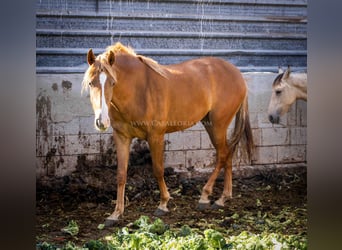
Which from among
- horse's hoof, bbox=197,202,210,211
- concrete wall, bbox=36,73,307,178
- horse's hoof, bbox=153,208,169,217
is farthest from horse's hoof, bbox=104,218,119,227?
horse's hoof, bbox=197,202,210,211

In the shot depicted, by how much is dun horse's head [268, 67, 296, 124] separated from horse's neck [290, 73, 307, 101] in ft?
0.12

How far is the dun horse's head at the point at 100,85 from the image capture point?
12.7ft

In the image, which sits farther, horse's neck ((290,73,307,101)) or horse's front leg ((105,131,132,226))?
horse's neck ((290,73,307,101))

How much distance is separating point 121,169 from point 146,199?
0.28m

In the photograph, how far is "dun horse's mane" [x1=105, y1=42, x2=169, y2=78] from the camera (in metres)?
3.97

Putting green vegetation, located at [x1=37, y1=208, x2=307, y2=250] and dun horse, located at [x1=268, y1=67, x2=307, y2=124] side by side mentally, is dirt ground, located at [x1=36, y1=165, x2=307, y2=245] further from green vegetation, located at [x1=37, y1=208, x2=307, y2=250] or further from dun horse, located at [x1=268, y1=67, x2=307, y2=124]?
dun horse, located at [x1=268, y1=67, x2=307, y2=124]

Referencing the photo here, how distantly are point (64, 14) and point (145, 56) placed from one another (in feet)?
2.05

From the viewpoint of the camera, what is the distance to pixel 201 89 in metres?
4.18

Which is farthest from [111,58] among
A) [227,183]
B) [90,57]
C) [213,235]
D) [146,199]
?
[213,235]

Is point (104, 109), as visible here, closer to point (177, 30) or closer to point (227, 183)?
point (177, 30)

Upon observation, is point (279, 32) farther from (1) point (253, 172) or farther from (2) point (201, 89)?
(1) point (253, 172)

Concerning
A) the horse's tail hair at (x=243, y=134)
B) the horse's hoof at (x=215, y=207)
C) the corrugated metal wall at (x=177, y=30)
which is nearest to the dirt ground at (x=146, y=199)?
the horse's hoof at (x=215, y=207)

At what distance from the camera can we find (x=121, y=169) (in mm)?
4035
